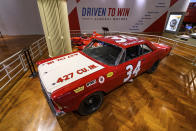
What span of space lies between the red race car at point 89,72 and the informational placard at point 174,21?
593 centimetres

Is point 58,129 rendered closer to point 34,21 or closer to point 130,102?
point 130,102

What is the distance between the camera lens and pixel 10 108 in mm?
2316

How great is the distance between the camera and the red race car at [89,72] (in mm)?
1583

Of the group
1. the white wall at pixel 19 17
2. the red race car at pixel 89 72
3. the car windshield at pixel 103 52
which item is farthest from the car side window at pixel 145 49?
the white wall at pixel 19 17

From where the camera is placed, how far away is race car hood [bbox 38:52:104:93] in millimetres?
1643

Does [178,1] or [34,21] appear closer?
[34,21]

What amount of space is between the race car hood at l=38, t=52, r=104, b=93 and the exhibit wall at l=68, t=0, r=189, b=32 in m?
6.66

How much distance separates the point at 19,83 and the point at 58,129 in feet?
7.38

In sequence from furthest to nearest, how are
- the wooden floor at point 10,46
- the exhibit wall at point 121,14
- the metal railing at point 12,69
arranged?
the exhibit wall at point 121,14
the wooden floor at point 10,46
the metal railing at point 12,69

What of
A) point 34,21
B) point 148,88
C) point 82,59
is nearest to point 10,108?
point 82,59

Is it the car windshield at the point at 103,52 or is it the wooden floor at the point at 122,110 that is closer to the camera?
the wooden floor at the point at 122,110

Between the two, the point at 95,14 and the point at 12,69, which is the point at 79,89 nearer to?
the point at 12,69

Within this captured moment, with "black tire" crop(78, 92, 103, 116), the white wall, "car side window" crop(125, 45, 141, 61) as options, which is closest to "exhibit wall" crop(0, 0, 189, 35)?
the white wall

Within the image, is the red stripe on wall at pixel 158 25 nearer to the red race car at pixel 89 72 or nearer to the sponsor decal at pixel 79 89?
the red race car at pixel 89 72
